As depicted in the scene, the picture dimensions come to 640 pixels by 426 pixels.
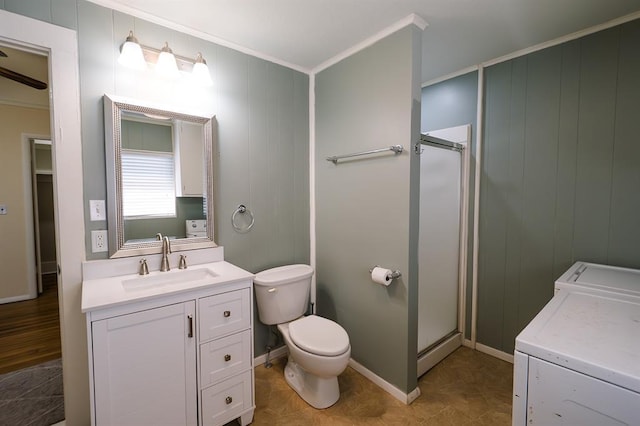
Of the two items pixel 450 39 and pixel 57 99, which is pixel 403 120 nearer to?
pixel 450 39

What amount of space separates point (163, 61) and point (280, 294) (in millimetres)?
1623

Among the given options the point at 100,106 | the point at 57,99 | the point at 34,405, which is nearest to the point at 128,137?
the point at 100,106

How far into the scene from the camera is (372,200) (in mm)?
2008

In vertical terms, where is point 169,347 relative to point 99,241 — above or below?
below

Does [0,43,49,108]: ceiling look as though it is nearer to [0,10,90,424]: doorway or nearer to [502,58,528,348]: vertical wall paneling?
[0,10,90,424]: doorway

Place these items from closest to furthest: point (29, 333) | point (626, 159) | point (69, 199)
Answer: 1. point (69, 199)
2. point (626, 159)
3. point (29, 333)

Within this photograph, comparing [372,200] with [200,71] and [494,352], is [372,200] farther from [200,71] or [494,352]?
[494,352]

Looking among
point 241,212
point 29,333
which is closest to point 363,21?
point 241,212

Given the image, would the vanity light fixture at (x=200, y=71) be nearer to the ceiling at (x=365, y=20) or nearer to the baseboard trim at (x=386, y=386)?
the ceiling at (x=365, y=20)

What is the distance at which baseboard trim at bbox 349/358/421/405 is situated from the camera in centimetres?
183

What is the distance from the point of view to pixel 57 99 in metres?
1.44

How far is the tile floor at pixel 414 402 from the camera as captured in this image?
5.53ft

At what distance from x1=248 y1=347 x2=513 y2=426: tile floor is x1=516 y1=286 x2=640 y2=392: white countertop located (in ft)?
3.05

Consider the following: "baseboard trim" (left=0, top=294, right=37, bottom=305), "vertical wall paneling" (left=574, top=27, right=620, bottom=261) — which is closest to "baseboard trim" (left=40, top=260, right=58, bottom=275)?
"baseboard trim" (left=0, top=294, right=37, bottom=305)
